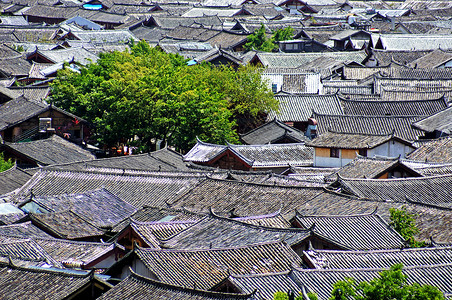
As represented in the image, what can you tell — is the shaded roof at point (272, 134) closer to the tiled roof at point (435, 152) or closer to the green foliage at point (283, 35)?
the tiled roof at point (435, 152)

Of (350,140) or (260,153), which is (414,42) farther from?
(260,153)

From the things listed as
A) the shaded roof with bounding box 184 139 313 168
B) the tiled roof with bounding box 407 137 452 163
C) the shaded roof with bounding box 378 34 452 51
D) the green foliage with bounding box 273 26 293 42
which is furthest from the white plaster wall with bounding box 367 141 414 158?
the green foliage with bounding box 273 26 293 42

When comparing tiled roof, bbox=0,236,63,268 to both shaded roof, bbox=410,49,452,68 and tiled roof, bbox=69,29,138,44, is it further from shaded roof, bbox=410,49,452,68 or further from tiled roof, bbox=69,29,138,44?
tiled roof, bbox=69,29,138,44

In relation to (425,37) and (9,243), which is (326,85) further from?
(9,243)

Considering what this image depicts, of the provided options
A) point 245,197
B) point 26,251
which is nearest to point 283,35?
point 245,197

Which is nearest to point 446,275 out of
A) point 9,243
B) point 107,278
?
point 107,278
